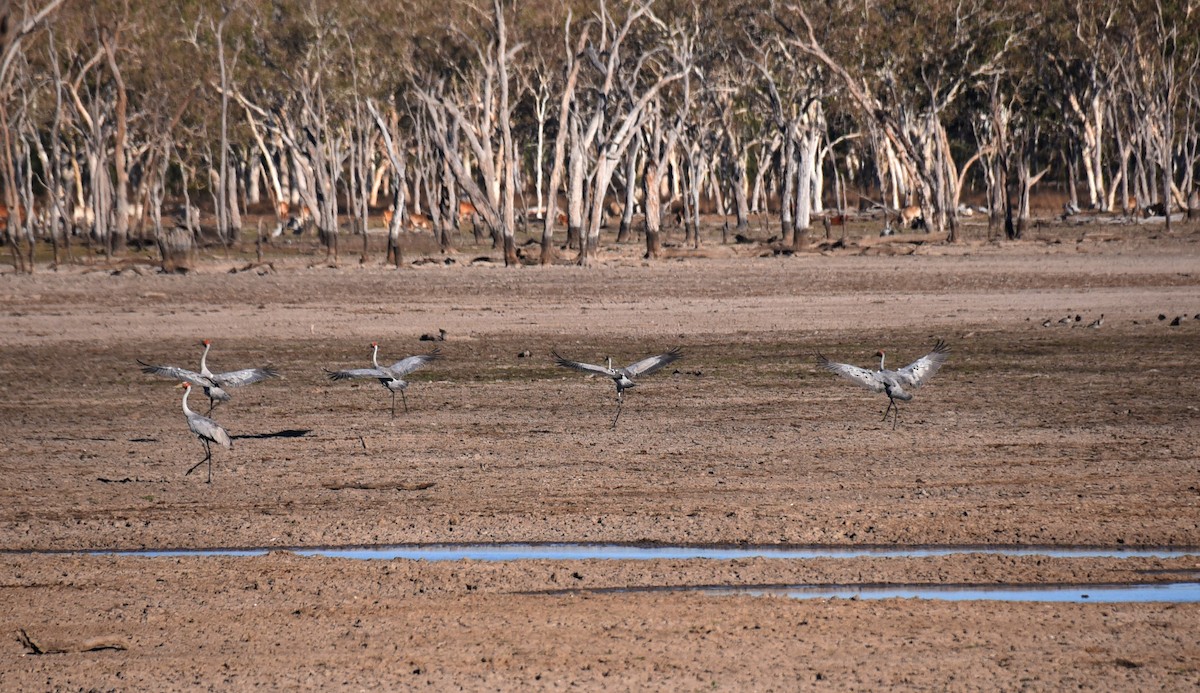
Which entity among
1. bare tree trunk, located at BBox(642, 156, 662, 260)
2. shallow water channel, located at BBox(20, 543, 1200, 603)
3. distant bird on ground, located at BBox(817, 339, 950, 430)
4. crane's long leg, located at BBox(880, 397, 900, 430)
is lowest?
shallow water channel, located at BBox(20, 543, 1200, 603)

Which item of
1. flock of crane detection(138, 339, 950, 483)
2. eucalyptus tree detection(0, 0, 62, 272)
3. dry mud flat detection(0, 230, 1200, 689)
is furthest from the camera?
eucalyptus tree detection(0, 0, 62, 272)

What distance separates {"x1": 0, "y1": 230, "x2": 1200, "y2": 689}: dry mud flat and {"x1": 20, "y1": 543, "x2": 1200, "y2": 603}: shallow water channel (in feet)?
0.40

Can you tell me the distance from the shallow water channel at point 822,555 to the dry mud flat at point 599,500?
0.12m

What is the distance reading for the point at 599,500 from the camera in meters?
9.77

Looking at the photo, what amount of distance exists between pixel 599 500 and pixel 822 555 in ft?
6.19

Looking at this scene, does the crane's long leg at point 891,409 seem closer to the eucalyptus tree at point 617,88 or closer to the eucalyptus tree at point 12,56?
the eucalyptus tree at point 617,88

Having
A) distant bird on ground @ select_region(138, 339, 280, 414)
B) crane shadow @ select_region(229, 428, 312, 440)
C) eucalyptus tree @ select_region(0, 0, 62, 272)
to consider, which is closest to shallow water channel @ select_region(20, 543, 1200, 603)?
distant bird on ground @ select_region(138, 339, 280, 414)

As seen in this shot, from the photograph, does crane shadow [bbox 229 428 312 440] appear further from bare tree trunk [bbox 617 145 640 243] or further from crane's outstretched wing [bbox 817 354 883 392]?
bare tree trunk [bbox 617 145 640 243]

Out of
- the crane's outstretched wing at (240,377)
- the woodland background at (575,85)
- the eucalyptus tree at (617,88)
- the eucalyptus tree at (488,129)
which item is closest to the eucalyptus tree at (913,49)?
the woodland background at (575,85)

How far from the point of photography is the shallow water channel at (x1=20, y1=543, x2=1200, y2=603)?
7465 millimetres

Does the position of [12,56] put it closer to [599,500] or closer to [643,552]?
[599,500]

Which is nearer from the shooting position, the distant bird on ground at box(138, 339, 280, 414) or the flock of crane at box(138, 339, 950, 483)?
the flock of crane at box(138, 339, 950, 483)

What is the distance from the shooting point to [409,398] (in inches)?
590

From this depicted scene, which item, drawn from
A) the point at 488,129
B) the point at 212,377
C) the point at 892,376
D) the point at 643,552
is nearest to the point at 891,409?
the point at 892,376
